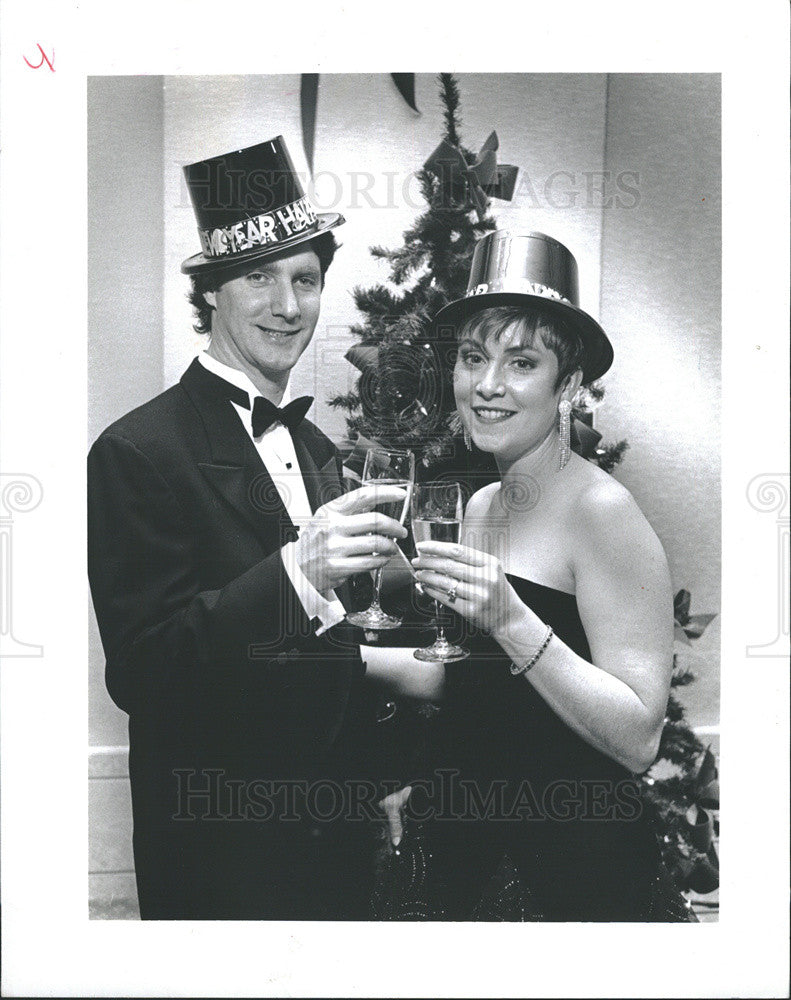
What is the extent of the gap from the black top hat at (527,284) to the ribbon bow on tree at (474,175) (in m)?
0.10

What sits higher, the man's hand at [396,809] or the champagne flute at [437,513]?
the champagne flute at [437,513]

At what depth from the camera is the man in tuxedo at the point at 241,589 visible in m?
2.66

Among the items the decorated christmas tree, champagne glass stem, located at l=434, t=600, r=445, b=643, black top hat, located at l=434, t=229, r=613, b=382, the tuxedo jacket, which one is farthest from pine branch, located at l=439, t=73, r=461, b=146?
champagne glass stem, located at l=434, t=600, r=445, b=643

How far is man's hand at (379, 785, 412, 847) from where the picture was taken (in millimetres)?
2773

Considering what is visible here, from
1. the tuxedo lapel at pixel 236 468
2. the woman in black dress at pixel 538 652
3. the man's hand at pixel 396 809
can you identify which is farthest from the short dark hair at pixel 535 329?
the man's hand at pixel 396 809

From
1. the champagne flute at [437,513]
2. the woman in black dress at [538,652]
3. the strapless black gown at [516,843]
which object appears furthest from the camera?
the strapless black gown at [516,843]

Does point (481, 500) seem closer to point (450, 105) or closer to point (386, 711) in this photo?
point (386, 711)

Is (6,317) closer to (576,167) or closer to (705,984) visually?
(576,167)

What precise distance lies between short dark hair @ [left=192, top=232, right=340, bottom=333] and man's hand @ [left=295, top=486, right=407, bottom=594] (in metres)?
0.55

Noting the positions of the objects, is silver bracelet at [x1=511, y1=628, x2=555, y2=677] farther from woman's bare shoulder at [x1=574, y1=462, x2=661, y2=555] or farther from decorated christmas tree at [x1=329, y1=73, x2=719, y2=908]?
decorated christmas tree at [x1=329, y1=73, x2=719, y2=908]

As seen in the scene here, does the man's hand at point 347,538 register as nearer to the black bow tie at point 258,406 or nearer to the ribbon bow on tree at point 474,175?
the black bow tie at point 258,406

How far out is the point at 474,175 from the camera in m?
2.71

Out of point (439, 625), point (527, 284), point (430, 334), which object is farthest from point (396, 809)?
point (527, 284)

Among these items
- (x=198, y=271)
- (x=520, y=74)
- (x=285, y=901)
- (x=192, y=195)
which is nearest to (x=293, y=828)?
(x=285, y=901)
